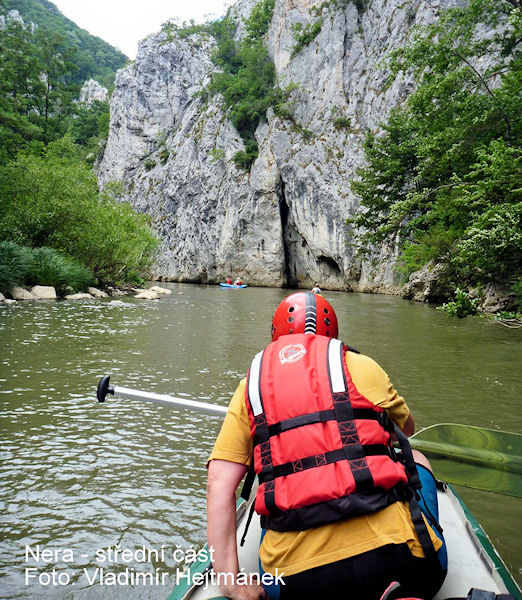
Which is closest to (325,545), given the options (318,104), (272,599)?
(272,599)

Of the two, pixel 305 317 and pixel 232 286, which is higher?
pixel 305 317

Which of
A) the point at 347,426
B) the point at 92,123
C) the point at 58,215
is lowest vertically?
the point at 347,426

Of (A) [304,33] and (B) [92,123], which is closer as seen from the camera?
(A) [304,33]

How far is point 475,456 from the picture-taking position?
8.21 ft

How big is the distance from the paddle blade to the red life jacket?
138cm

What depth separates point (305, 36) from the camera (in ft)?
119

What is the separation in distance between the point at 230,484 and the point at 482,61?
2494cm

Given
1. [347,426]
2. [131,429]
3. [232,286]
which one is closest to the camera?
[347,426]

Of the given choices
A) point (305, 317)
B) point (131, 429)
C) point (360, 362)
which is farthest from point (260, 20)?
point (360, 362)

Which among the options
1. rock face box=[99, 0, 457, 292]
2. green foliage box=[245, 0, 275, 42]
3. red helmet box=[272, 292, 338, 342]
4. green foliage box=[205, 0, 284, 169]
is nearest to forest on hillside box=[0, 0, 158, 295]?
rock face box=[99, 0, 457, 292]

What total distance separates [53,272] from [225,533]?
56.0 ft

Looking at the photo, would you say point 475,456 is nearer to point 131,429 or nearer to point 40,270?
point 131,429

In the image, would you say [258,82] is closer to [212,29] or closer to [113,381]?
[212,29]

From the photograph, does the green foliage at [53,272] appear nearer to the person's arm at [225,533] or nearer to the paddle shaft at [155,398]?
the paddle shaft at [155,398]
